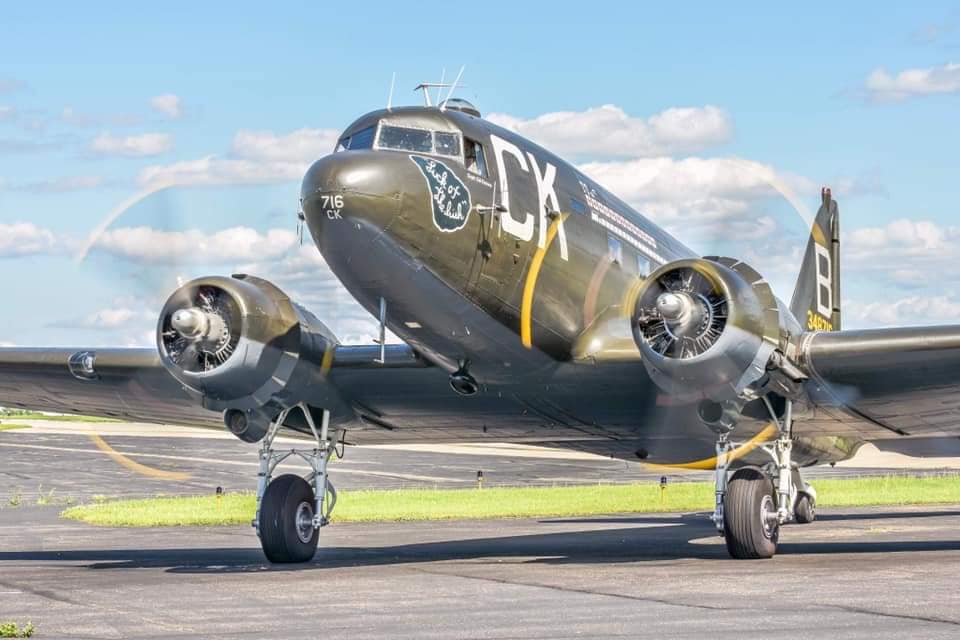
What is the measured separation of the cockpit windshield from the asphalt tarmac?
497 cm

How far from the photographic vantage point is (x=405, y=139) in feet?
50.0

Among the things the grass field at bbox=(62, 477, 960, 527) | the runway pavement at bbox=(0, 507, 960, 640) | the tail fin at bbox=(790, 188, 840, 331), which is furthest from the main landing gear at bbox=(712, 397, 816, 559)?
the grass field at bbox=(62, 477, 960, 527)

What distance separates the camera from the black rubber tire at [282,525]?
17938 millimetres

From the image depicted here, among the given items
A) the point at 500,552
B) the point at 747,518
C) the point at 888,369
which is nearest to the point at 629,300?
the point at 747,518

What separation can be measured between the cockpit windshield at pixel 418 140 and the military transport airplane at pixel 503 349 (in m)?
0.02

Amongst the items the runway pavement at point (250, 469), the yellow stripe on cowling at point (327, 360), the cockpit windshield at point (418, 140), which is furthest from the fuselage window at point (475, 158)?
the runway pavement at point (250, 469)

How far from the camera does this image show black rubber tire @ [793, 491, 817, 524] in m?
27.3

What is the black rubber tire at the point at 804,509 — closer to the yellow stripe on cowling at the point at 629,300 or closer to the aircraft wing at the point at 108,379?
the yellow stripe on cowling at the point at 629,300

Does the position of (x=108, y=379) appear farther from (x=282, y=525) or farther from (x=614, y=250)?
(x=614, y=250)

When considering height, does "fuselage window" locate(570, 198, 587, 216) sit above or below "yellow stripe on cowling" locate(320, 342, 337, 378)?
above

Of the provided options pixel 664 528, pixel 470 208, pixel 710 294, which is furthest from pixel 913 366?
pixel 664 528

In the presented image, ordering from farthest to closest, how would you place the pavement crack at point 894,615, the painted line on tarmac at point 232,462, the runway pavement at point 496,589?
the painted line on tarmac at point 232,462 < the runway pavement at point 496,589 < the pavement crack at point 894,615

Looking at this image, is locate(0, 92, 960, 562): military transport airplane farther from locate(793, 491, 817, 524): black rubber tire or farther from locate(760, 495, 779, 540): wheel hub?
locate(793, 491, 817, 524): black rubber tire

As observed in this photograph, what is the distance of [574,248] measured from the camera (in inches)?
662
